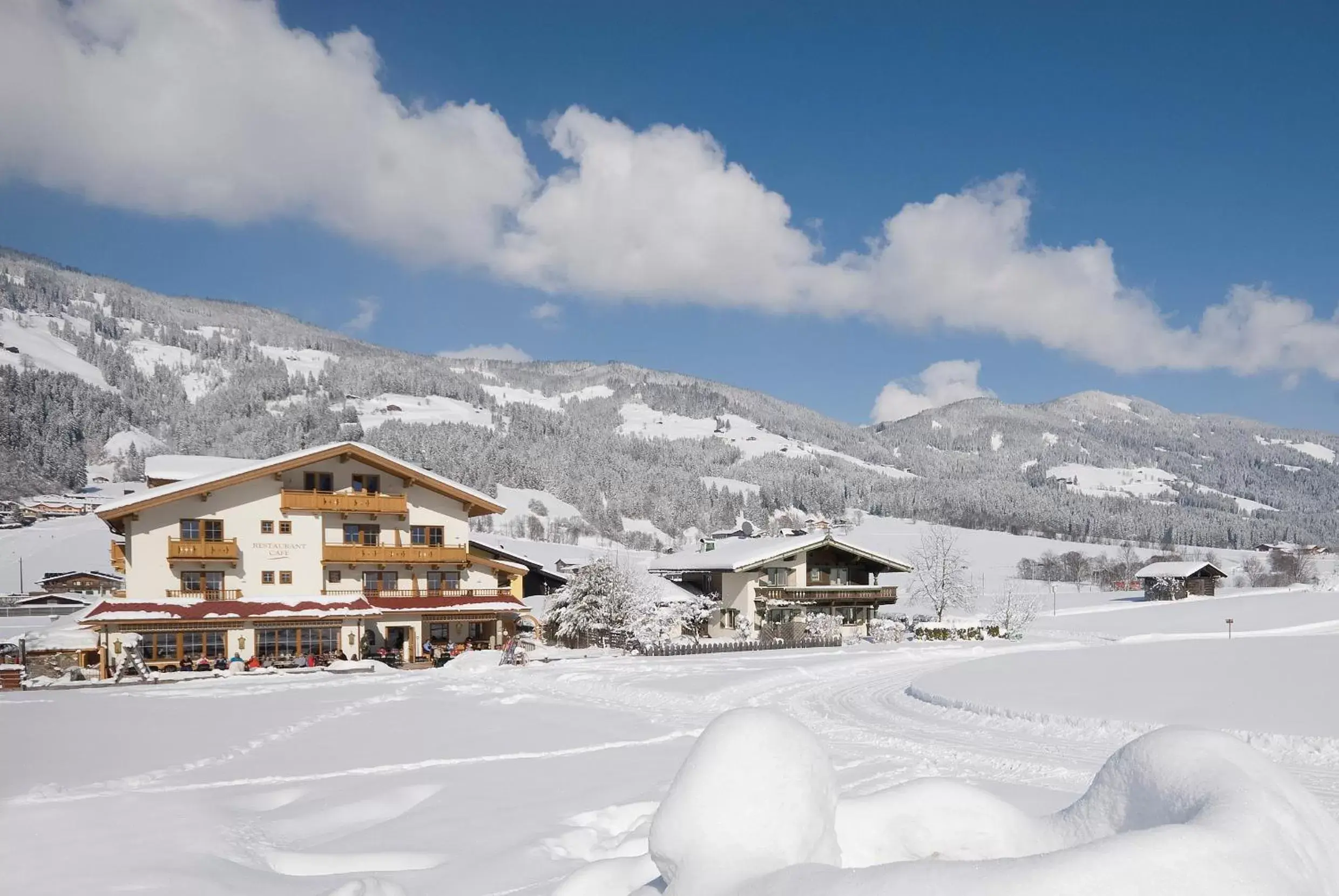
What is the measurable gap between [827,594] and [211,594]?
3287cm

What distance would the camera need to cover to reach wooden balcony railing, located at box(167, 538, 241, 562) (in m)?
37.5

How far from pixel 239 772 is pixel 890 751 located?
11.8 metres

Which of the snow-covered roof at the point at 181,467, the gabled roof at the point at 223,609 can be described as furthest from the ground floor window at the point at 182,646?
the snow-covered roof at the point at 181,467

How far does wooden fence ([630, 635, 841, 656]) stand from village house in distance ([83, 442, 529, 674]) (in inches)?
289

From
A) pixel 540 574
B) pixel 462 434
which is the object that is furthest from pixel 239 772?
pixel 462 434

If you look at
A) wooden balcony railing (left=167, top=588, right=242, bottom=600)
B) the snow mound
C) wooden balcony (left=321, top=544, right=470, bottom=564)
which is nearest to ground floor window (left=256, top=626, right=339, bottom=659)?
wooden balcony railing (left=167, top=588, right=242, bottom=600)

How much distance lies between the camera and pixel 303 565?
4028 centimetres

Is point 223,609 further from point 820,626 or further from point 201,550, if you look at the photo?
point 820,626

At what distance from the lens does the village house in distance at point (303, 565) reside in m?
36.3

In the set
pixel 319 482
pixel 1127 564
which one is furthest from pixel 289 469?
pixel 1127 564

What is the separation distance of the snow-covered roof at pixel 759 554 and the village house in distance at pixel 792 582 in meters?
0.06

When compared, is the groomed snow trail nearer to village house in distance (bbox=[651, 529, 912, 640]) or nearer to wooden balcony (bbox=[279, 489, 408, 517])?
village house in distance (bbox=[651, 529, 912, 640])

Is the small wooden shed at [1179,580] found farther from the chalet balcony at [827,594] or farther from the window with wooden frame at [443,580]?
the window with wooden frame at [443,580]

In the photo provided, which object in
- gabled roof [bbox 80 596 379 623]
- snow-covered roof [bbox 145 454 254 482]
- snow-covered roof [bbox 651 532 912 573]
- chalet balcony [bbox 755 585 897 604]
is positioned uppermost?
snow-covered roof [bbox 145 454 254 482]
